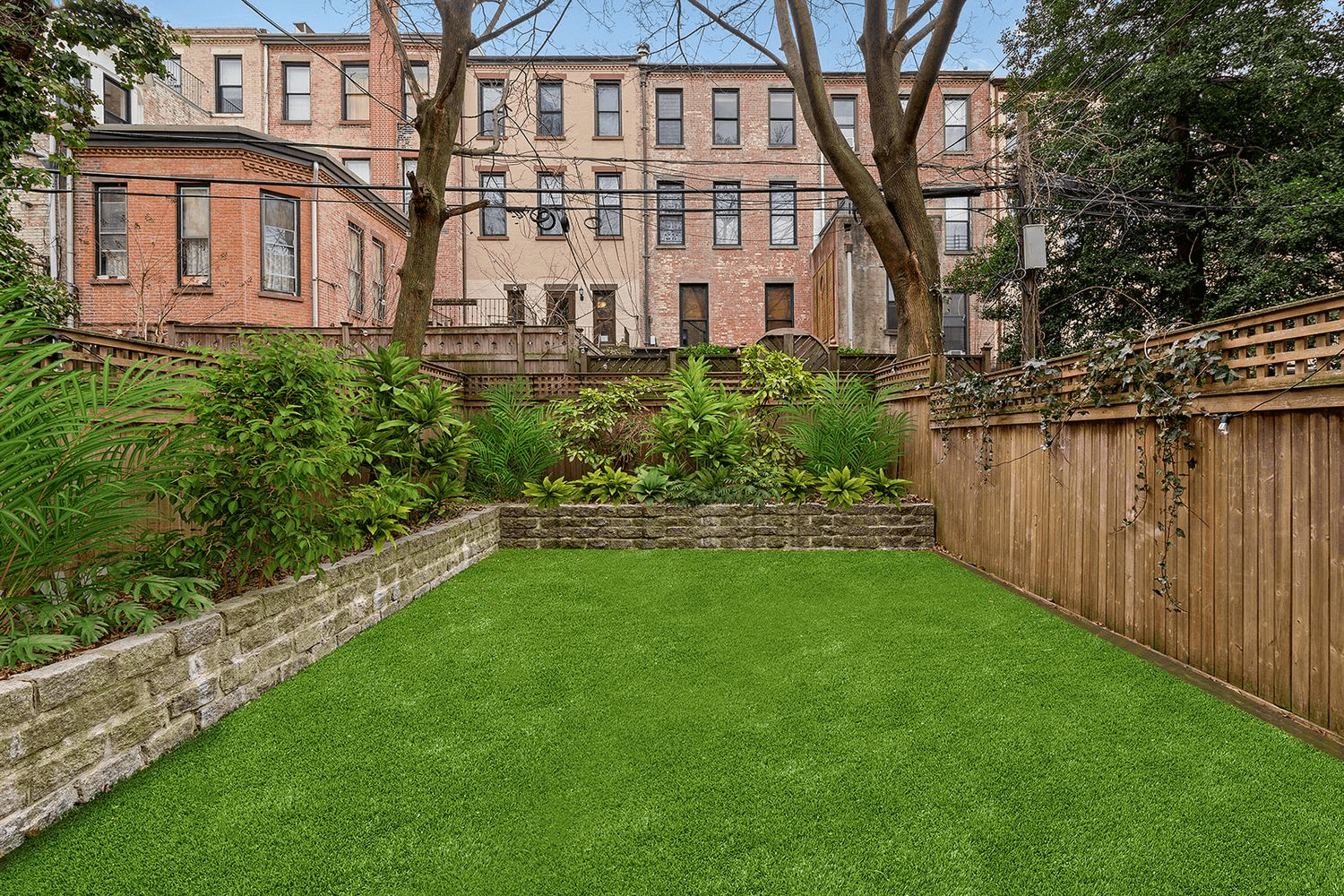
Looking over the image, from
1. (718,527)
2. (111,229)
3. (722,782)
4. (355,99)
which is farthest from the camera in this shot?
(355,99)

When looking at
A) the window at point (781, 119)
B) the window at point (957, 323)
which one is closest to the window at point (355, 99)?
the window at point (781, 119)

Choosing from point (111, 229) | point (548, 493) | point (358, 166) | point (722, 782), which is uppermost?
point (358, 166)

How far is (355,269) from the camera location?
15.0m

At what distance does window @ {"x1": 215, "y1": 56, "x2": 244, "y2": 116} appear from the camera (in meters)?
18.0

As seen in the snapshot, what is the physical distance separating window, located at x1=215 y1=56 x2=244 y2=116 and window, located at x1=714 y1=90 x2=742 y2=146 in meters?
13.8

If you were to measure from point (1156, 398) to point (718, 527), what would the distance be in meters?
3.93

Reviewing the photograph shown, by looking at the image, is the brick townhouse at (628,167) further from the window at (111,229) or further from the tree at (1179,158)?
the tree at (1179,158)

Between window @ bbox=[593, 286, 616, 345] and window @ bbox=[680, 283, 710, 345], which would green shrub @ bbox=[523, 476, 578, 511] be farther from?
window @ bbox=[680, 283, 710, 345]

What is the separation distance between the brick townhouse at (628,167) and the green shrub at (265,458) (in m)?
14.8

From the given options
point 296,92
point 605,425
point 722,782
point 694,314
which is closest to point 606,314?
point 694,314

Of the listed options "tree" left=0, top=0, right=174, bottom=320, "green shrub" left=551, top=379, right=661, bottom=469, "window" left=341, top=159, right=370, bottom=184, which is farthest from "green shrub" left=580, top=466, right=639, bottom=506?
"window" left=341, top=159, right=370, bottom=184

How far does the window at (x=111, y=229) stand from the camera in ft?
39.9

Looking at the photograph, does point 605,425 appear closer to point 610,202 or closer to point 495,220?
point 610,202

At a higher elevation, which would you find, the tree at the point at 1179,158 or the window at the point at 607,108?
the window at the point at 607,108
